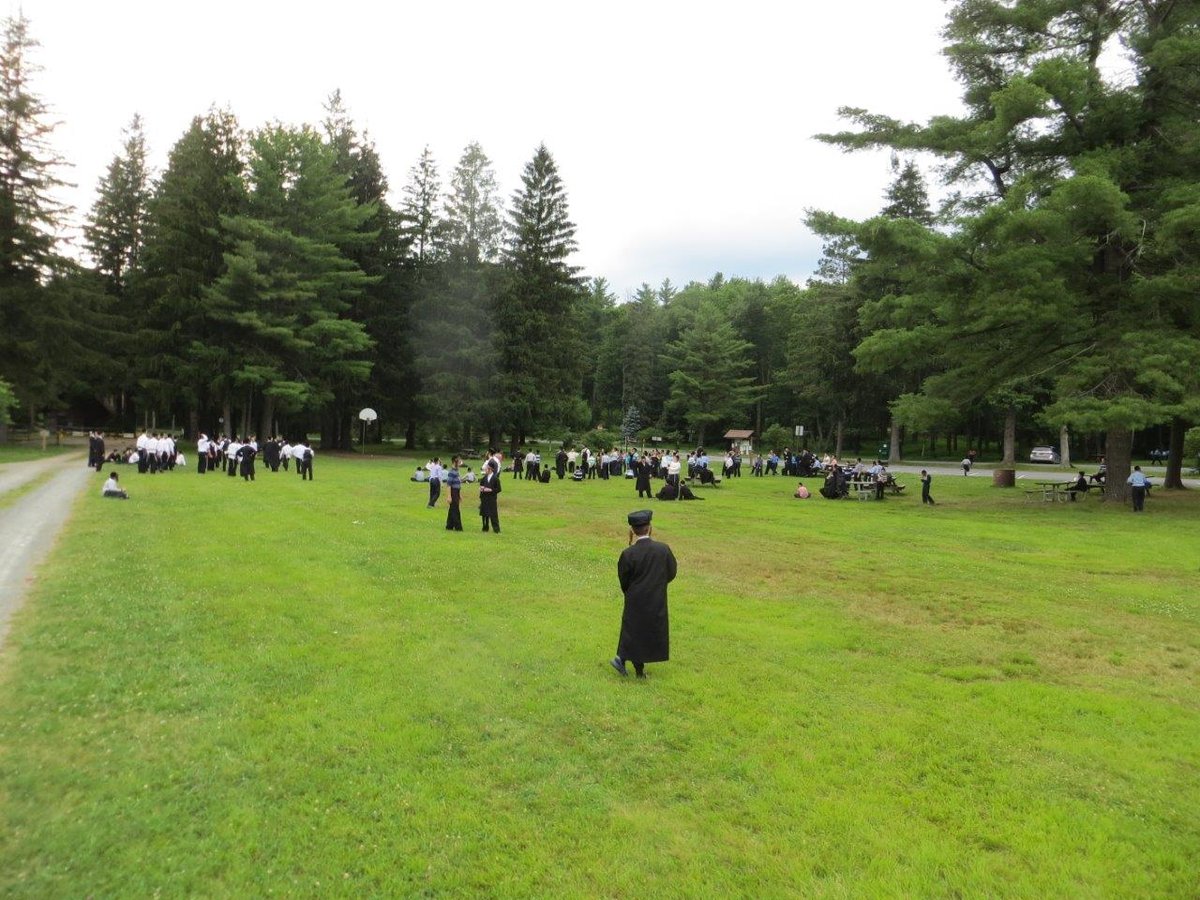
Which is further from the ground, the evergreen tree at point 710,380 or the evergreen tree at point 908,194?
the evergreen tree at point 908,194

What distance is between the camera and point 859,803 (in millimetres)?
4723

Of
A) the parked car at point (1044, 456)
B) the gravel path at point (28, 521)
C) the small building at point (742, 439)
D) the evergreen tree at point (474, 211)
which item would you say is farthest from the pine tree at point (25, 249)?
the parked car at point (1044, 456)

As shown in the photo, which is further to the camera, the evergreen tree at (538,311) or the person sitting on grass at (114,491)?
the evergreen tree at (538,311)

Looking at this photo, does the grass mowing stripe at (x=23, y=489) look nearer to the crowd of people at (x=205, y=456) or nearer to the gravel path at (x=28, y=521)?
the gravel path at (x=28, y=521)

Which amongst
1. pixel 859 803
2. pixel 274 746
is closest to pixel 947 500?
pixel 859 803

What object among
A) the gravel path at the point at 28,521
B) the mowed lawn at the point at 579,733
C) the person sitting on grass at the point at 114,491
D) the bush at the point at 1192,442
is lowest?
the mowed lawn at the point at 579,733

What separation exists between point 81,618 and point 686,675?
6.79m

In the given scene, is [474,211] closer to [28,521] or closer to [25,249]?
[25,249]

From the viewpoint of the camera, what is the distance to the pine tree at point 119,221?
49.8 meters

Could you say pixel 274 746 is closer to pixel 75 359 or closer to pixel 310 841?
pixel 310 841

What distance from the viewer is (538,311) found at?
4303 cm

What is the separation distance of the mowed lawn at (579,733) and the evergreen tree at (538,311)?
102 ft

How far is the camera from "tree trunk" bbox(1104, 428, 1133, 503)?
22.6 m

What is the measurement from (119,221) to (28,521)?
45064mm
